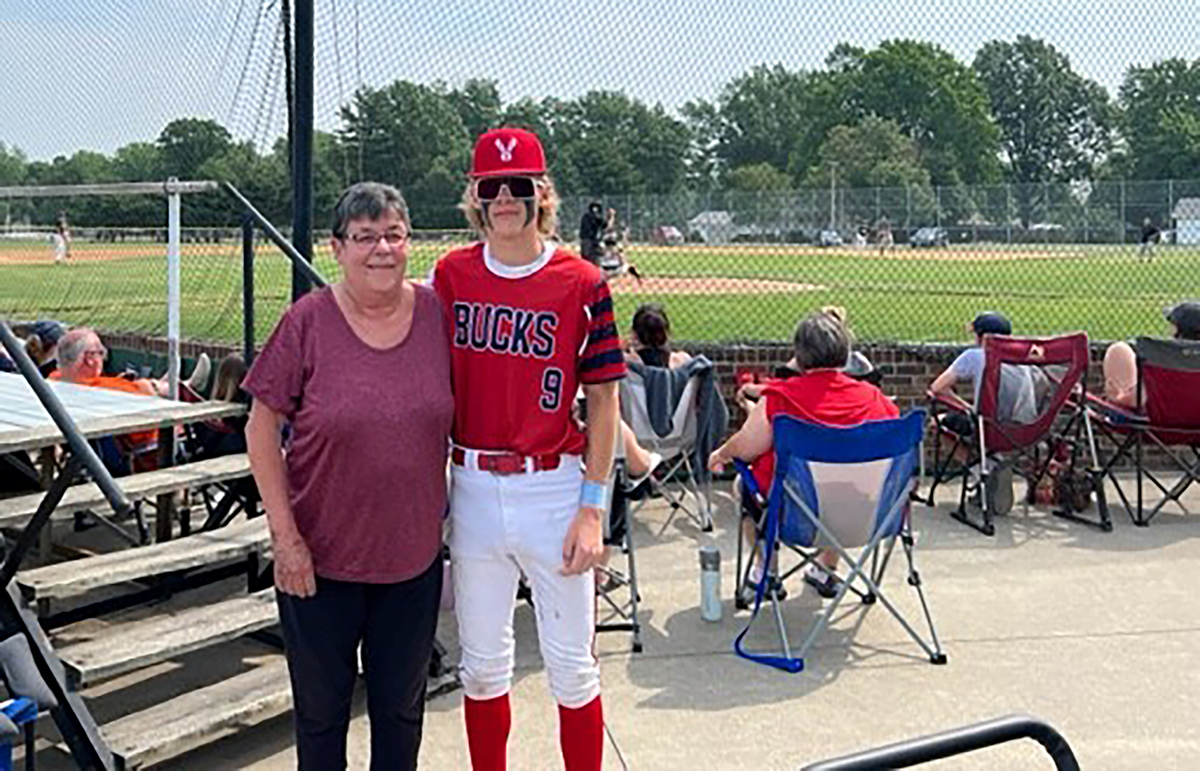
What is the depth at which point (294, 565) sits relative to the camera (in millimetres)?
2711

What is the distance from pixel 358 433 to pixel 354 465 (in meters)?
0.08

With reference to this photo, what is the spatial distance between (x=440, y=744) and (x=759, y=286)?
1523cm

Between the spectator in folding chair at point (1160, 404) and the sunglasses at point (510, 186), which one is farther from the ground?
the sunglasses at point (510, 186)

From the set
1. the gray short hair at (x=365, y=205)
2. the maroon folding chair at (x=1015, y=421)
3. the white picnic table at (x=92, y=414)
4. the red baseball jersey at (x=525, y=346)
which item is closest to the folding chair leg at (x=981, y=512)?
the maroon folding chair at (x=1015, y=421)

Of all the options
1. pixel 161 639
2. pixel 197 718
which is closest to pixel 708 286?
pixel 161 639

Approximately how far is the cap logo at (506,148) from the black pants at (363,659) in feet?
3.24

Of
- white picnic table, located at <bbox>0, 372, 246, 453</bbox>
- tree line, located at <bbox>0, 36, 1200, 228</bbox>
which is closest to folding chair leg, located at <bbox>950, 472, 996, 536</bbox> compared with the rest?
tree line, located at <bbox>0, 36, 1200, 228</bbox>

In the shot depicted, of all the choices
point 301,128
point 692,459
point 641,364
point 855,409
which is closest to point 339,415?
point 855,409

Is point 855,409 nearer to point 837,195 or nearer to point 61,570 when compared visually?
point 61,570

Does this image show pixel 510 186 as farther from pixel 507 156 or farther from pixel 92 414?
pixel 92 414

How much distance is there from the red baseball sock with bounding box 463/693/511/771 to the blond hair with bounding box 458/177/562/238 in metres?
1.19

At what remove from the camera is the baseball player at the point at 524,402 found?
2.85 metres

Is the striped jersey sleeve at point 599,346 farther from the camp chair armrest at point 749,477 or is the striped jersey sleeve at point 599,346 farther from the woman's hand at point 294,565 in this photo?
the camp chair armrest at point 749,477

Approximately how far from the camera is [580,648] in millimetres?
3029
